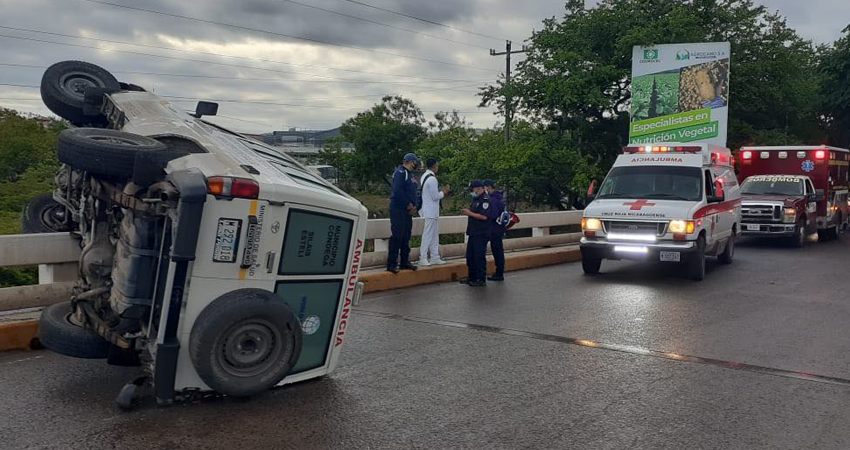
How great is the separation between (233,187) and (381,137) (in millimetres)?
62244

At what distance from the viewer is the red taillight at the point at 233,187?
193 inches

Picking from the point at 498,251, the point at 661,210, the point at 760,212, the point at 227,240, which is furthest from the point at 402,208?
the point at 760,212

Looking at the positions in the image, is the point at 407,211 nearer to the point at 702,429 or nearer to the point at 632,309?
the point at 632,309

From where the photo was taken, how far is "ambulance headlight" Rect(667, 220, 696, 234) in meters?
12.0

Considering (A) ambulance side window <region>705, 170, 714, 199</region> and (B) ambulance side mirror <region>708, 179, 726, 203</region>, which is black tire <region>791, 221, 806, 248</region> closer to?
(B) ambulance side mirror <region>708, 179, 726, 203</region>

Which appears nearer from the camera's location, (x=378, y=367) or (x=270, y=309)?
(x=270, y=309)

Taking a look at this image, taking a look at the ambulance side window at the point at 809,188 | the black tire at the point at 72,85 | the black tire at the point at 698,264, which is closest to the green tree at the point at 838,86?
the ambulance side window at the point at 809,188

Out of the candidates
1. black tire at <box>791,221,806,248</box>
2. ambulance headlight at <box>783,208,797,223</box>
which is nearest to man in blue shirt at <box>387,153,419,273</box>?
ambulance headlight at <box>783,208,797,223</box>

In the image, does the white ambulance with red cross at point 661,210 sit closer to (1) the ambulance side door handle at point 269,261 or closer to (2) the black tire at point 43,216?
(2) the black tire at point 43,216

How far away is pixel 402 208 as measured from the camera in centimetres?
1106

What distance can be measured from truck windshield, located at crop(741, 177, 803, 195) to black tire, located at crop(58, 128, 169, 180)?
61.9 feet

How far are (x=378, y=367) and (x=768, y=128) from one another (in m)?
33.3

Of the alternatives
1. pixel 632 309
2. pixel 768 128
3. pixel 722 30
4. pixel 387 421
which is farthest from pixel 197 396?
pixel 768 128

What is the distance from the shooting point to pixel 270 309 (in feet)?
16.8
